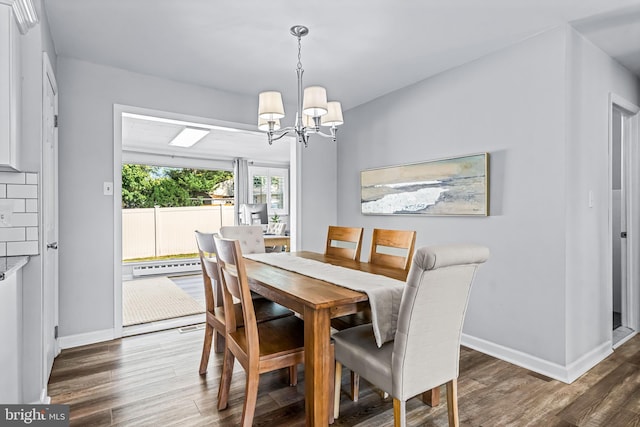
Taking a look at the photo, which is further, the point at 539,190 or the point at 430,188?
the point at 430,188

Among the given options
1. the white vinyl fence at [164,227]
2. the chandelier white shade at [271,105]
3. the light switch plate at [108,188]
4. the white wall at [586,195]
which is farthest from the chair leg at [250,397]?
the white vinyl fence at [164,227]

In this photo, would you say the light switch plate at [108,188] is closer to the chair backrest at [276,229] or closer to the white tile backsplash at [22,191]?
the white tile backsplash at [22,191]

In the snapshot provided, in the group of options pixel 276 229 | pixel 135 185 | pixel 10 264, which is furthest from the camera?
pixel 135 185

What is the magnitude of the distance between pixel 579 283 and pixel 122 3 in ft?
11.8

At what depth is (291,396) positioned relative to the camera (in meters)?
2.11

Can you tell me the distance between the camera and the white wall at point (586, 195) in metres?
2.41

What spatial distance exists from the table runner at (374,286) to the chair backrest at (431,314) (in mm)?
145

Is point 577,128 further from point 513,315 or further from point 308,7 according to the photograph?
point 308,7

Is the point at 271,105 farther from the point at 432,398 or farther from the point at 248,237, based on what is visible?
the point at 432,398

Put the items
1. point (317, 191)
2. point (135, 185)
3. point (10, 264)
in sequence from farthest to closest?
point (135, 185), point (317, 191), point (10, 264)

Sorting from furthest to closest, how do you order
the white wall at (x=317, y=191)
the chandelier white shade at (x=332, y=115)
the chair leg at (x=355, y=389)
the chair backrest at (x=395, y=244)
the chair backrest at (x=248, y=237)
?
the white wall at (x=317, y=191) < the chair backrest at (x=248, y=237) < the chandelier white shade at (x=332, y=115) < the chair backrest at (x=395, y=244) < the chair leg at (x=355, y=389)

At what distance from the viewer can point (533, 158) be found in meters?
2.53

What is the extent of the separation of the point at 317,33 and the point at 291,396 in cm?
243

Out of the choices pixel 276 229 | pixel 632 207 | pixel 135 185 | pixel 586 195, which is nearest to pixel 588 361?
pixel 586 195
